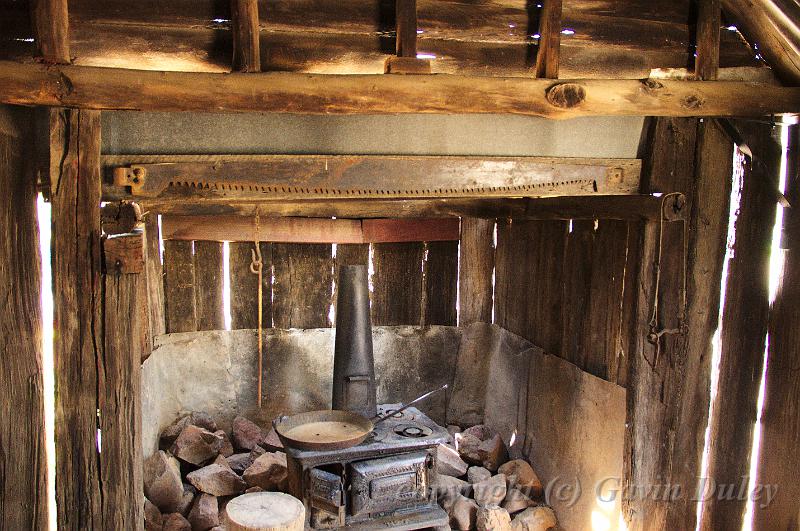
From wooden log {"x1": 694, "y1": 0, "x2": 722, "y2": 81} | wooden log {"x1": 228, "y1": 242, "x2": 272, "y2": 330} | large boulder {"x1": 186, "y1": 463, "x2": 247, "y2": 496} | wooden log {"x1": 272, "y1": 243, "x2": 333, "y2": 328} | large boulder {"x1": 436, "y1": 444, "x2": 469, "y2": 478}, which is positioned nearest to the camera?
wooden log {"x1": 694, "y1": 0, "x2": 722, "y2": 81}

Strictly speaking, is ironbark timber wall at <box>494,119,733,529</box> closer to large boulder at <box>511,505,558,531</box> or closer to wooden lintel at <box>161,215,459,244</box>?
large boulder at <box>511,505,558,531</box>

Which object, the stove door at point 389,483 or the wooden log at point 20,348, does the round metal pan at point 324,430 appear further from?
the wooden log at point 20,348

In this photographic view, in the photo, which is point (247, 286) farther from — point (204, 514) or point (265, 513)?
point (265, 513)

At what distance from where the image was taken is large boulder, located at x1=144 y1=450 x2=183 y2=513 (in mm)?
5250

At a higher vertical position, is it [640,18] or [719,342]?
[640,18]

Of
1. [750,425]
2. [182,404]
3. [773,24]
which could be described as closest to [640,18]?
[773,24]

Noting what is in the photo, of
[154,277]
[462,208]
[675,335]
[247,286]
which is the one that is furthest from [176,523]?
[675,335]

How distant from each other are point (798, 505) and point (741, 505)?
397 mm

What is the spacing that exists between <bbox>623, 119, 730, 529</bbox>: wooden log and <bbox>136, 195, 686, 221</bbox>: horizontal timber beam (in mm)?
124

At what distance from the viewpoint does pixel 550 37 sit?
3439 millimetres

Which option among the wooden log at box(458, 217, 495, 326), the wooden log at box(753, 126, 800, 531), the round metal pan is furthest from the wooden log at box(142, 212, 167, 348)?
the wooden log at box(753, 126, 800, 531)

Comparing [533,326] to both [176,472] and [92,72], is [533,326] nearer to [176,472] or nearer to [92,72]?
[176,472]

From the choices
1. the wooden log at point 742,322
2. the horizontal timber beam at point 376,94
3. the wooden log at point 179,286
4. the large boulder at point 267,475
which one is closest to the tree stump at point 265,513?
the large boulder at point 267,475

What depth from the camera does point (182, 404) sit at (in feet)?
21.5
